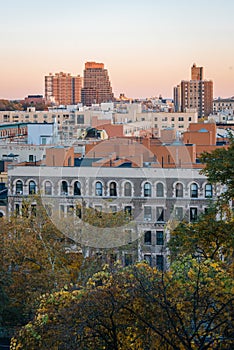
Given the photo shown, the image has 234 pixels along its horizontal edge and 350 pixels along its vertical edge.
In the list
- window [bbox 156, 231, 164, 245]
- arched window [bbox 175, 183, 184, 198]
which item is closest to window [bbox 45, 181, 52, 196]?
window [bbox 156, 231, 164, 245]

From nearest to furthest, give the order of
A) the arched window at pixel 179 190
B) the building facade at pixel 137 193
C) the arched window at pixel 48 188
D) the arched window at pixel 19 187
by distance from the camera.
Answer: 1. the building facade at pixel 137 193
2. the arched window at pixel 179 190
3. the arched window at pixel 48 188
4. the arched window at pixel 19 187

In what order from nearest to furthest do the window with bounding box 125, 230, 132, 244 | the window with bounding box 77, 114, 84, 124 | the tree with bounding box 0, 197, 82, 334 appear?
the tree with bounding box 0, 197, 82, 334
the window with bounding box 125, 230, 132, 244
the window with bounding box 77, 114, 84, 124

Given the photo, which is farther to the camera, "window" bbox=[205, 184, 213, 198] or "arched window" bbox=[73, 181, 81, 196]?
"arched window" bbox=[73, 181, 81, 196]

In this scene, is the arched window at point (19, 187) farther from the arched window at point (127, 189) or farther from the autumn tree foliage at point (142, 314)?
the autumn tree foliage at point (142, 314)

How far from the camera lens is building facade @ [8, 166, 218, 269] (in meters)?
39.6

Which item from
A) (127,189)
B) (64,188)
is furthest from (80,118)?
(127,189)

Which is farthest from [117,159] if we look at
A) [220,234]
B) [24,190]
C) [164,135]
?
[220,234]

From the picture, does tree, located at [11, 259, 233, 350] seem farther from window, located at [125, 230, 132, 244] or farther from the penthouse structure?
the penthouse structure

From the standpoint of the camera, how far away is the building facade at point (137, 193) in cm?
3962

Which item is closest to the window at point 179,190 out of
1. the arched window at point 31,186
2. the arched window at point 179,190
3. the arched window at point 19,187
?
the arched window at point 179,190

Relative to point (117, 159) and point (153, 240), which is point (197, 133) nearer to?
point (117, 159)

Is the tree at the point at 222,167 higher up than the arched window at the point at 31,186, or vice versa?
the tree at the point at 222,167

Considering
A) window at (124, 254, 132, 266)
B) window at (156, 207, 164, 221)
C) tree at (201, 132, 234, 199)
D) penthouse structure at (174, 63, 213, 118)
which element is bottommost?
window at (124, 254, 132, 266)

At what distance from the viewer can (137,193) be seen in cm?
4034
